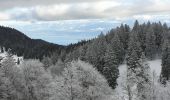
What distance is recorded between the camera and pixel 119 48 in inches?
5290

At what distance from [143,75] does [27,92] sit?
29.5m

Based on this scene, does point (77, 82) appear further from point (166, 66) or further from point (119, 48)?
point (119, 48)

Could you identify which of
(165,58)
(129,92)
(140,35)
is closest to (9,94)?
(129,92)

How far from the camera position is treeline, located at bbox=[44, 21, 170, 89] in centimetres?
11200

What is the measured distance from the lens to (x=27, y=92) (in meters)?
78.9

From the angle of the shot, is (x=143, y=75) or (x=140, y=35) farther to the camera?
(x=140, y=35)

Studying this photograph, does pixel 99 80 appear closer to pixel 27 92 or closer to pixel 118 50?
pixel 27 92

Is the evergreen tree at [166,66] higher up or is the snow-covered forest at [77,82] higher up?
the snow-covered forest at [77,82]

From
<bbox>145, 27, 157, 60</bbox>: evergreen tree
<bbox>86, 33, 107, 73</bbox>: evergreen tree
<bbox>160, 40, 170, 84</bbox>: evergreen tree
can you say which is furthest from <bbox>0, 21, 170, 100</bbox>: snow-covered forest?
<bbox>145, 27, 157, 60</bbox>: evergreen tree

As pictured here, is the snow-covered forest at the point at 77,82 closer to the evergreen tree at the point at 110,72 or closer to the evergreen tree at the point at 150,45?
the evergreen tree at the point at 110,72

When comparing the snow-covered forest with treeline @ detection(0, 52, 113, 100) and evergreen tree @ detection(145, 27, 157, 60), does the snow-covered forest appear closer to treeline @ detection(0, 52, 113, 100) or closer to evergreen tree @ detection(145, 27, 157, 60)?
treeline @ detection(0, 52, 113, 100)

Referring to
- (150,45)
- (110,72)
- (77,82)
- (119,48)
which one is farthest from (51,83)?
(150,45)

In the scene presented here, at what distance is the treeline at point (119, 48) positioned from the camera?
11200cm

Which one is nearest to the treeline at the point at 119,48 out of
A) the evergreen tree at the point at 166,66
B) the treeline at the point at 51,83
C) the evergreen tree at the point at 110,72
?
the evergreen tree at the point at 110,72
